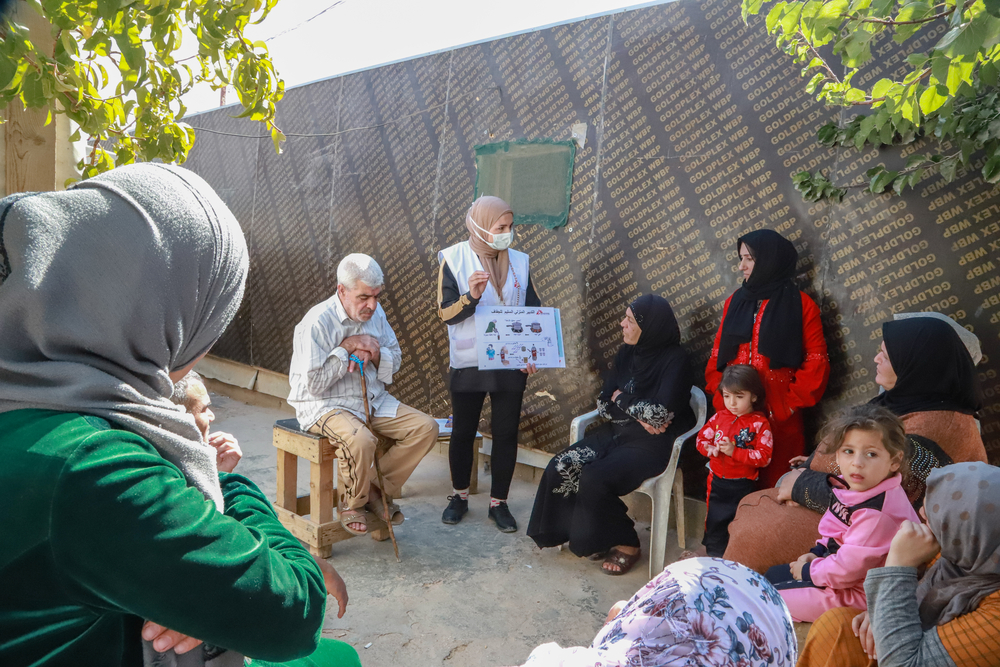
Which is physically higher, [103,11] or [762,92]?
[762,92]

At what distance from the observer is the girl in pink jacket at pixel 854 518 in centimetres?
226

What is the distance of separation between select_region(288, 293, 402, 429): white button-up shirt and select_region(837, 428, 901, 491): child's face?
2485 millimetres

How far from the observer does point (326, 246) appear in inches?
281

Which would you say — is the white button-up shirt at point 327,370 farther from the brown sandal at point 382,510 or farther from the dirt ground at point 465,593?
the dirt ground at point 465,593

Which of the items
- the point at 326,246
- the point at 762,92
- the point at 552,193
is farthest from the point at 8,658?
the point at 326,246

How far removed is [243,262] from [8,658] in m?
0.67

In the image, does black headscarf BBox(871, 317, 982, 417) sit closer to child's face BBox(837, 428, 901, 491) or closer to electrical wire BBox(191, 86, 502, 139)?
child's face BBox(837, 428, 901, 491)

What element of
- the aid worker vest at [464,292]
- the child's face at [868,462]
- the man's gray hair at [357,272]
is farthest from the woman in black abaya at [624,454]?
the man's gray hair at [357,272]

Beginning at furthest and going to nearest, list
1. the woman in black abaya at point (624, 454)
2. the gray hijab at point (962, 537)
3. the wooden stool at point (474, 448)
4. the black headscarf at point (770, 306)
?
the wooden stool at point (474, 448), the woman in black abaya at point (624, 454), the black headscarf at point (770, 306), the gray hijab at point (962, 537)

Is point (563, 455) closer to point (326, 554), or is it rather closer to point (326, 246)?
point (326, 554)

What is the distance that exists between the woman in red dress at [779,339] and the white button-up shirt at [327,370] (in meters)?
1.96

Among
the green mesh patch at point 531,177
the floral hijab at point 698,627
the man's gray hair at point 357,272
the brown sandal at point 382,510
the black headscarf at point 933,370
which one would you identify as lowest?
the brown sandal at point 382,510

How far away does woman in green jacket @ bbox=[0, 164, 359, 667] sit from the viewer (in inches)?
34.4

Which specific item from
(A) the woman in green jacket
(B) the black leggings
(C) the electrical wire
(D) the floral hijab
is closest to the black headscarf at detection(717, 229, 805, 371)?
(B) the black leggings
